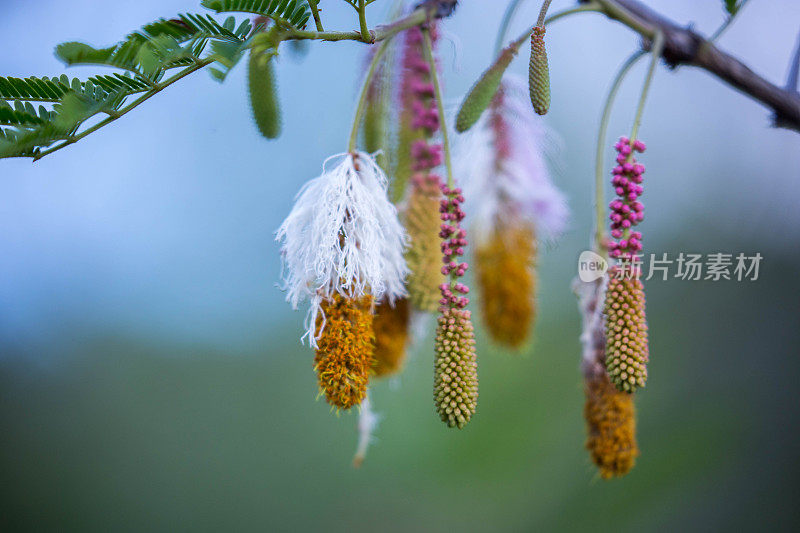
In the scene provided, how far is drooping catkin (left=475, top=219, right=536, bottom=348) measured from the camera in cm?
69

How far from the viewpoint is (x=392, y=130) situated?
605 millimetres

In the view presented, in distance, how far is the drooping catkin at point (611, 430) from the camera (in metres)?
0.58

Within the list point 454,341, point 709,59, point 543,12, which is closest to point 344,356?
point 454,341

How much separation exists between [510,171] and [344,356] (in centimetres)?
38

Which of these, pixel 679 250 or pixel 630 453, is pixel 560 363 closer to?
pixel 679 250

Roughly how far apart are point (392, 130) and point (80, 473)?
1694mm

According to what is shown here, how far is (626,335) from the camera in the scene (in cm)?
50

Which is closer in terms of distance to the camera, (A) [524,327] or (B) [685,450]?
(A) [524,327]

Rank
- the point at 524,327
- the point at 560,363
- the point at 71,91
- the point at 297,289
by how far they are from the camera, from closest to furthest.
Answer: the point at 71,91, the point at 297,289, the point at 524,327, the point at 560,363

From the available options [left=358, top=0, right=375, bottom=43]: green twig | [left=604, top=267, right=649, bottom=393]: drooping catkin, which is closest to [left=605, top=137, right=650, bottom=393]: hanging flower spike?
[left=604, top=267, right=649, bottom=393]: drooping catkin

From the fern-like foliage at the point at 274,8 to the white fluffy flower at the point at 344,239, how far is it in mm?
135

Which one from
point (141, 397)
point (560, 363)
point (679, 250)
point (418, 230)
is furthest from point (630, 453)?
point (141, 397)

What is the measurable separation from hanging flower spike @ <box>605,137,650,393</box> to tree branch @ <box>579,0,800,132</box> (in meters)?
0.15
